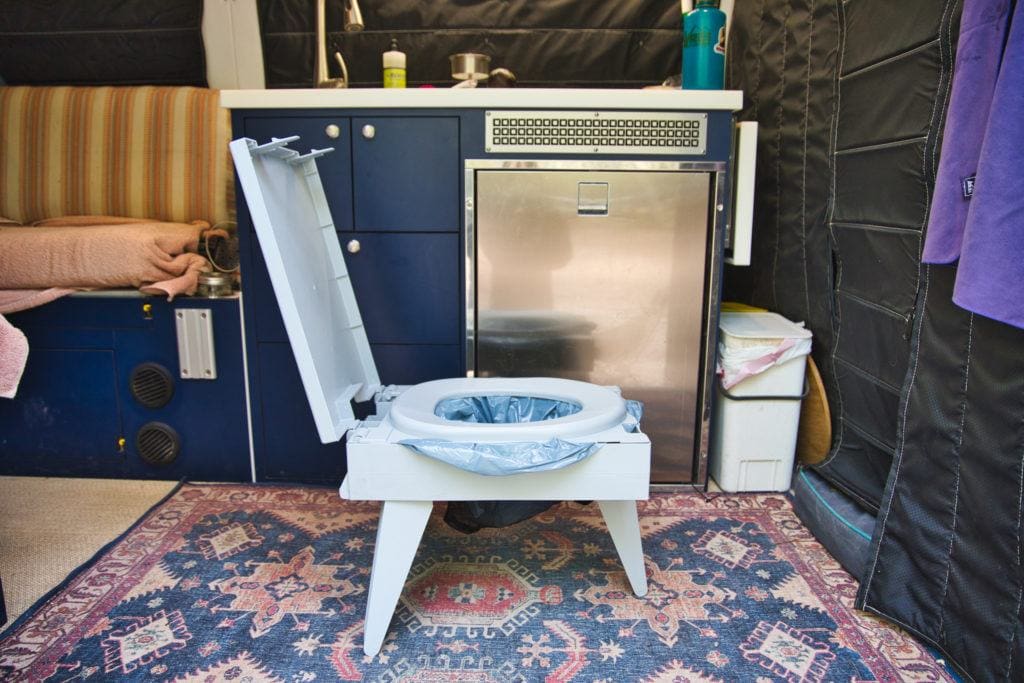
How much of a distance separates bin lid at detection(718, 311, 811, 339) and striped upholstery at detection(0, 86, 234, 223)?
169 cm

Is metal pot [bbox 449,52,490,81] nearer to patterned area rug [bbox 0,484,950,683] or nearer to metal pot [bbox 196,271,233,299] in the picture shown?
metal pot [bbox 196,271,233,299]

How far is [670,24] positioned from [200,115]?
5.39 feet

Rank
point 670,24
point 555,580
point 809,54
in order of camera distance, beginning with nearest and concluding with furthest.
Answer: point 555,580 → point 809,54 → point 670,24

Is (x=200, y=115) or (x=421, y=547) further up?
(x=200, y=115)

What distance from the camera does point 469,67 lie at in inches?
82.7

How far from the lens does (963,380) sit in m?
1.26

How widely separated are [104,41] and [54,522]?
1707mm

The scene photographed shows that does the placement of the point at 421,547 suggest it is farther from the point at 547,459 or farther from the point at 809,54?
the point at 809,54

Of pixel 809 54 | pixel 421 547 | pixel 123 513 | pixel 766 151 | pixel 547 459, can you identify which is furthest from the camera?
pixel 766 151

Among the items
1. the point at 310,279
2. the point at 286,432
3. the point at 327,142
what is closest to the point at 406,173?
the point at 327,142

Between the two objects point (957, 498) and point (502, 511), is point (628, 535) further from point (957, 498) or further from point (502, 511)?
point (957, 498)

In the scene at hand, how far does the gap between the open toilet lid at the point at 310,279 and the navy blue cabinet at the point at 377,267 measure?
137mm

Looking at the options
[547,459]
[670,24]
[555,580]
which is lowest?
[555,580]

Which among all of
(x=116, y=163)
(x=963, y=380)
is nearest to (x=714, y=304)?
(x=963, y=380)
